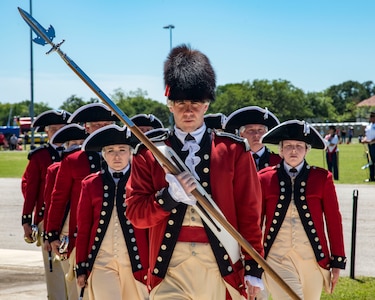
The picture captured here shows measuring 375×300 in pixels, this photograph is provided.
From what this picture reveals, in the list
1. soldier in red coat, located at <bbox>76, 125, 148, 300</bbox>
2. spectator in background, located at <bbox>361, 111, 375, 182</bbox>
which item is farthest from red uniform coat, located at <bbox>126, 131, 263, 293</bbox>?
spectator in background, located at <bbox>361, 111, 375, 182</bbox>

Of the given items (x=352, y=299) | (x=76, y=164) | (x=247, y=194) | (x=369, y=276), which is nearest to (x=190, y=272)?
(x=247, y=194)

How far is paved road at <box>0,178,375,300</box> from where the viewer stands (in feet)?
34.2

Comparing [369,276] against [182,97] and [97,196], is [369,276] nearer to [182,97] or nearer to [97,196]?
[97,196]

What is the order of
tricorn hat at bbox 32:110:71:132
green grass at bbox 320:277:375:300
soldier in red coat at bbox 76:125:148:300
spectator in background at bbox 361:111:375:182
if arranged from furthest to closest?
1. spectator in background at bbox 361:111:375:182
2. tricorn hat at bbox 32:110:71:132
3. green grass at bbox 320:277:375:300
4. soldier in red coat at bbox 76:125:148:300

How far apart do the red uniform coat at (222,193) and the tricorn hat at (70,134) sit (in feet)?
12.6

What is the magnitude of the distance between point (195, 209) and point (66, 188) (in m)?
3.28

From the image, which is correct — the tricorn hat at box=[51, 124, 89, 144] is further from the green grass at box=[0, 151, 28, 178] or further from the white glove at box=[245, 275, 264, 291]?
the green grass at box=[0, 151, 28, 178]

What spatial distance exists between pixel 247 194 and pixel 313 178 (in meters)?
2.17

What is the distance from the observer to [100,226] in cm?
679

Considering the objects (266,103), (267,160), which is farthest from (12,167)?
(266,103)

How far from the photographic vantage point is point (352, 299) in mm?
8883

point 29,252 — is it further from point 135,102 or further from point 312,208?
point 135,102

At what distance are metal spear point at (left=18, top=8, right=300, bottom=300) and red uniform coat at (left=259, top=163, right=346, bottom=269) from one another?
88.3 inches

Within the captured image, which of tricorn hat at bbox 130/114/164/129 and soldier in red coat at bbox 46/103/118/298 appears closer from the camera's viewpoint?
soldier in red coat at bbox 46/103/118/298
